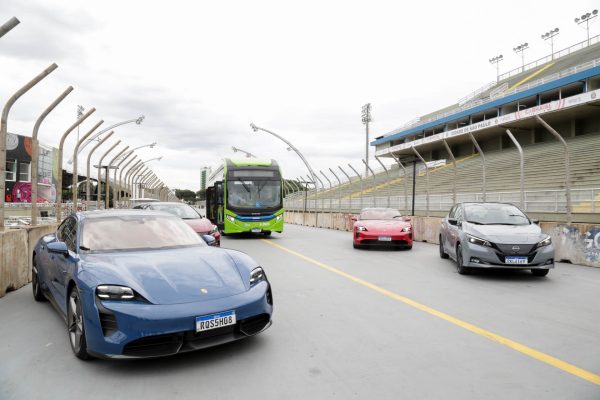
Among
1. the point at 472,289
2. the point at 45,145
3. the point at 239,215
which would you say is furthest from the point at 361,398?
the point at 45,145

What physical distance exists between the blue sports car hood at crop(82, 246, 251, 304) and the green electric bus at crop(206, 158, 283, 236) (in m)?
13.1

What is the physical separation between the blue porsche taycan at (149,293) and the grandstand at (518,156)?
12242 mm

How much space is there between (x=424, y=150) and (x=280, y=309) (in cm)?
A: 5492

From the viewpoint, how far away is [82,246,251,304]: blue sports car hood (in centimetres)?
368

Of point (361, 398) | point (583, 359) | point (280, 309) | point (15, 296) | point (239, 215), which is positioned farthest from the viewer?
point (239, 215)

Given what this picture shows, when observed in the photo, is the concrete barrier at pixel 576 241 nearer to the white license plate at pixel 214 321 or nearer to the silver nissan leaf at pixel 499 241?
the silver nissan leaf at pixel 499 241

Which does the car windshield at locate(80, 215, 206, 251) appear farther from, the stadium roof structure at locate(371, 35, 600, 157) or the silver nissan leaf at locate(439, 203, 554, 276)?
the stadium roof structure at locate(371, 35, 600, 157)

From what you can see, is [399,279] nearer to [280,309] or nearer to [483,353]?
[280,309]

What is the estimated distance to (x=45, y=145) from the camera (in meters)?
54.4

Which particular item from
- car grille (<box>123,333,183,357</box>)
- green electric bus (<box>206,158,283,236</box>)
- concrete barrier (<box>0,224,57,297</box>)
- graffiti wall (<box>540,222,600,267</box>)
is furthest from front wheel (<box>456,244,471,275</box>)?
green electric bus (<box>206,158,283,236</box>)

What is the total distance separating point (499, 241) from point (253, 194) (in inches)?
459

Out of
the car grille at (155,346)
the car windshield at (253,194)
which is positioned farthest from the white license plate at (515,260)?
the car windshield at (253,194)

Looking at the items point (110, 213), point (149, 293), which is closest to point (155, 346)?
point (149, 293)

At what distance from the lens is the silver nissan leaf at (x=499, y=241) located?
7.66 m
